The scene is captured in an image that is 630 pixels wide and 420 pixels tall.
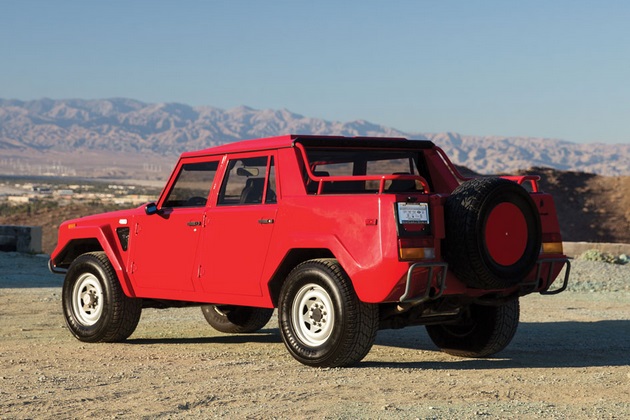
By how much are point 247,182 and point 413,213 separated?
2.04 meters

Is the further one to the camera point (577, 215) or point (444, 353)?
point (577, 215)

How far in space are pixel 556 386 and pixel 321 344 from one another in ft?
6.10

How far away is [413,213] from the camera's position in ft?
25.8

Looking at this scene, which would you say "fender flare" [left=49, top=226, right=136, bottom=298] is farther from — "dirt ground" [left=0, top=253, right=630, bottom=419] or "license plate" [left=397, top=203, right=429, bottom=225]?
"license plate" [left=397, top=203, right=429, bottom=225]

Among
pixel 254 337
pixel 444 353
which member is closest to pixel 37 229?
pixel 254 337

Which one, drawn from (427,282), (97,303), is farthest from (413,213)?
(97,303)

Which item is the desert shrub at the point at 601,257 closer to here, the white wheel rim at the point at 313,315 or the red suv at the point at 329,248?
the red suv at the point at 329,248

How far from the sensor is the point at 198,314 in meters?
14.1

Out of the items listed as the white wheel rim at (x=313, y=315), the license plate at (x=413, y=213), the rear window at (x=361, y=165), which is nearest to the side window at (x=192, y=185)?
the rear window at (x=361, y=165)

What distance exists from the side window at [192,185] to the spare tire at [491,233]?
2.63 m

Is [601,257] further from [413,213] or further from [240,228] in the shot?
[413,213]

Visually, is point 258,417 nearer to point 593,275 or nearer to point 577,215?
point 593,275

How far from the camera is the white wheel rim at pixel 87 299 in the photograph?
34.8 ft

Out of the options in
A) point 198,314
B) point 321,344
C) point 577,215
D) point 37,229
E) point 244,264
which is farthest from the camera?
point 577,215
